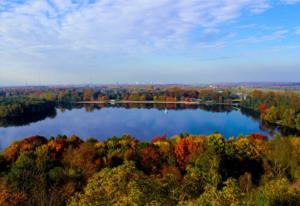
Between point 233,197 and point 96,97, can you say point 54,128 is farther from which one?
point 96,97

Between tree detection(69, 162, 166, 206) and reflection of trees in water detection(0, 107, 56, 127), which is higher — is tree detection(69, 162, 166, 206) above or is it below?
above

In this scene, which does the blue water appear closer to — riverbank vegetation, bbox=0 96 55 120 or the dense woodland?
the dense woodland

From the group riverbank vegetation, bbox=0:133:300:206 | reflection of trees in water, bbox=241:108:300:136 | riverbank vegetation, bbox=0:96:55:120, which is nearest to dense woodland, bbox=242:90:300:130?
reflection of trees in water, bbox=241:108:300:136

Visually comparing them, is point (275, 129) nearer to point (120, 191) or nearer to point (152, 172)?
point (152, 172)

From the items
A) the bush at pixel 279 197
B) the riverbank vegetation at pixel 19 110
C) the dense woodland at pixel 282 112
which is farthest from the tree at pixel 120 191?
the riverbank vegetation at pixel 19 110

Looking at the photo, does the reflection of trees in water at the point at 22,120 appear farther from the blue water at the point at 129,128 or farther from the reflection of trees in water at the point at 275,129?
the reflection of trees in water at the point at 275,129

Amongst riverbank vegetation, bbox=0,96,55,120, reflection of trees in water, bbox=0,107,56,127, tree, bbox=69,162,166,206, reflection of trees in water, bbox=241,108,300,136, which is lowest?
reflection of trees in water, bbox=241,108,300,136

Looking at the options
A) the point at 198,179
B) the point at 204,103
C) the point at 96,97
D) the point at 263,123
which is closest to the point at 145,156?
the point at 198,179

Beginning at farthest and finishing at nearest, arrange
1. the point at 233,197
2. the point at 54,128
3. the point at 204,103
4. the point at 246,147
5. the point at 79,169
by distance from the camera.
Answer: the point at 204,103 < the point at 54,128 < the point at 246,147 < the point at 79,169 < the point at 233,197

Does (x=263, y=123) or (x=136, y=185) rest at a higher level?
(x=136, y=185)
